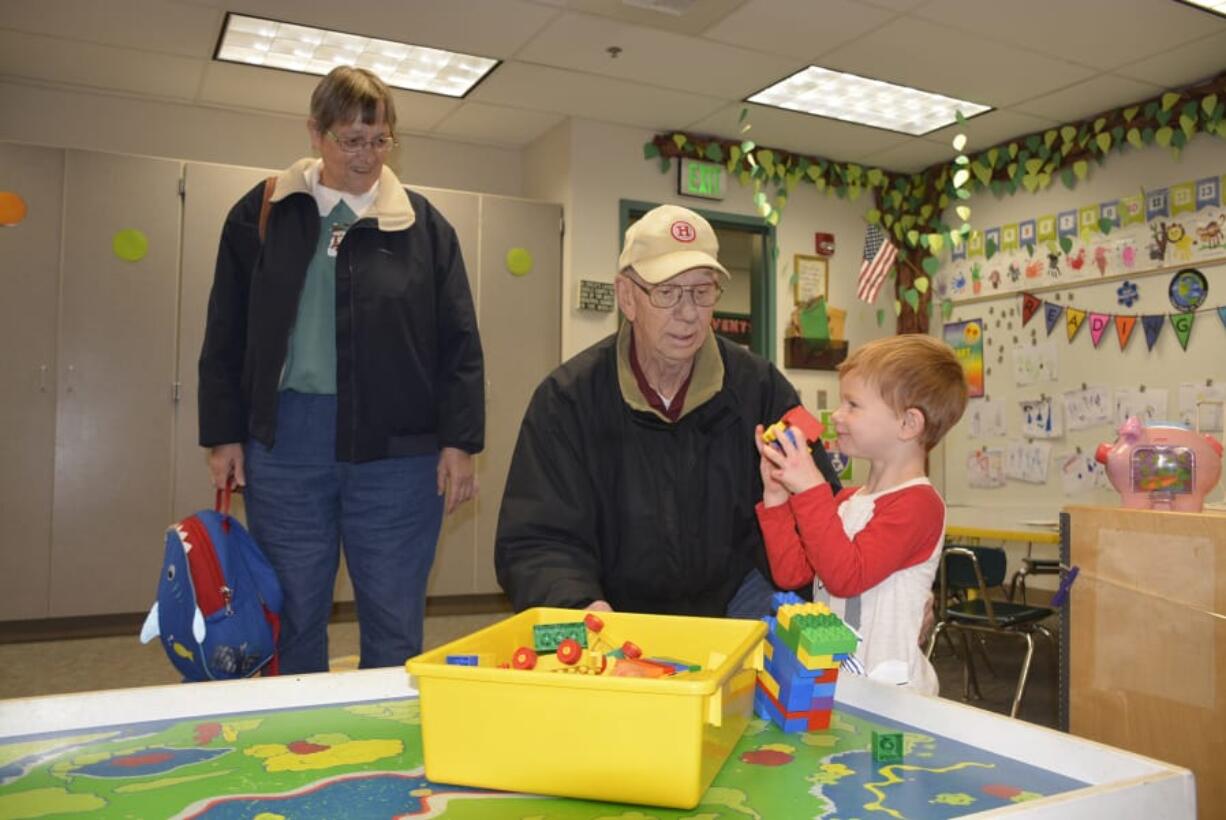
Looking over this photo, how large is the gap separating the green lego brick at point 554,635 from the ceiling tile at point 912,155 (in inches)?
191

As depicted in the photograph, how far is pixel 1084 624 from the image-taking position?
2367 mm

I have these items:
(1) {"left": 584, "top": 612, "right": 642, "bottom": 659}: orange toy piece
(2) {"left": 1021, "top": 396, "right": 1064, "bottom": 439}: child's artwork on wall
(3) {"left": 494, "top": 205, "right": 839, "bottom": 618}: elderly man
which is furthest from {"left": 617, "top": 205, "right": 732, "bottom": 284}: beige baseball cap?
(2) {"left": 1021, "top": 396, "right": 1064, "bottom": 439}: child's artwork on wall

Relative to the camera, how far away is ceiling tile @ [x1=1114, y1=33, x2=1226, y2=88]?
398cm

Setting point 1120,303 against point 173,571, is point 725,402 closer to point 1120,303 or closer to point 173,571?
point 173,571

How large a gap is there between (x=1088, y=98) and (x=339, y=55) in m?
3.41

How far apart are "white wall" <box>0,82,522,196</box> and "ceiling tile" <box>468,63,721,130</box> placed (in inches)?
27.1

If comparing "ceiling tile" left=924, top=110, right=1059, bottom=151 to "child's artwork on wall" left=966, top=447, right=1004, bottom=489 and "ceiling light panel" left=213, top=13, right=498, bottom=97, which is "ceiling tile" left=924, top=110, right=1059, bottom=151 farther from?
"ceiling light panel" left=213, top=13, right=498, bottom=97

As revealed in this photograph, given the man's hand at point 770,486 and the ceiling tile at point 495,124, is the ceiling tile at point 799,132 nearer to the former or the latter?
the ceiling tile at point 495,124

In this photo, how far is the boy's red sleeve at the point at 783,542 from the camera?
148 centimetres

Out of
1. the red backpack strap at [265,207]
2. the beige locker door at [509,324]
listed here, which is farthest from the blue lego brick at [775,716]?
the beige locker door at [509,324]

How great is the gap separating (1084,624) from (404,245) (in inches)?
71.6

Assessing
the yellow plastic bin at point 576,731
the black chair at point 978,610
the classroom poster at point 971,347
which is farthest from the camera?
the classroom poster at point 971,347

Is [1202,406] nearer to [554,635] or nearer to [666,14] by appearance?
[666,14]

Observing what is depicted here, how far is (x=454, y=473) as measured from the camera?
2.04m
